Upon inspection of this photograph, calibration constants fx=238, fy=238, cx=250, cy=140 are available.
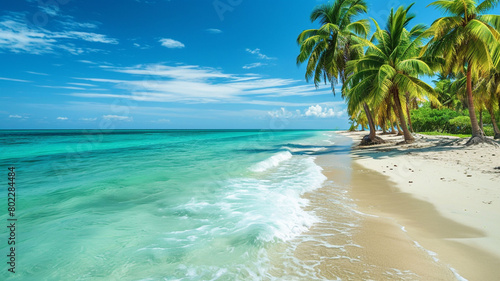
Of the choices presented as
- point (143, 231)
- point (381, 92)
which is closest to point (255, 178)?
point (143, 231)

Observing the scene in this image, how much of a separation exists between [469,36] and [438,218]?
1381 centimetres

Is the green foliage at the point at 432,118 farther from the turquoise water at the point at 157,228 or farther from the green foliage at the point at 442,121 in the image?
the turquoise water at the point at 157,228

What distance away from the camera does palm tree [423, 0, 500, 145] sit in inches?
476

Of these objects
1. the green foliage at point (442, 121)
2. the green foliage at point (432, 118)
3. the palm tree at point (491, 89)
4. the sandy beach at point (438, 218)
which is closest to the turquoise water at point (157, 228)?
the sandy beach at point (438, 218)

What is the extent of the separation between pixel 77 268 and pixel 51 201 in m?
4.73

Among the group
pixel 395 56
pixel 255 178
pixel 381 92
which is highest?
pixel 395 56

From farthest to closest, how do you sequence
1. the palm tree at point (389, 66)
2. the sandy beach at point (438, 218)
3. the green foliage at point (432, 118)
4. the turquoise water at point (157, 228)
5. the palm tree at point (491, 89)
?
1. the green foliage at point (432, 118)
2. the palm tree at point (491, 89)
3. the palm tree at point (389, 66)
4. the turquoise water at point (157, 228)
5. the sandy beach at point (438, 218)

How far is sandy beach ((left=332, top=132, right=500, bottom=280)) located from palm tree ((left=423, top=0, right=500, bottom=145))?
7.38 meters

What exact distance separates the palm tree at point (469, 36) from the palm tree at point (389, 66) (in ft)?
5.88

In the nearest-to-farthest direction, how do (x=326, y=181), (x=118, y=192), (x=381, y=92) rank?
(x=118, y=192)
(x=326, y=181)
(x=381, y=92)

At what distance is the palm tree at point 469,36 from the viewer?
12.1m

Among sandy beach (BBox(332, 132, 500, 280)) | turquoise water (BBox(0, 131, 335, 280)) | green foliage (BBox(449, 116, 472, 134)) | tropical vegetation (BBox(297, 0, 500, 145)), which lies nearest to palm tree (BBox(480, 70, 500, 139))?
tropical vegetation (BBox(297, 0, 500, 145))

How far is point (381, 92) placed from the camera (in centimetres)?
1488

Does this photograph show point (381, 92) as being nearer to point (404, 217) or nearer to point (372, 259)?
point (404, 217)
